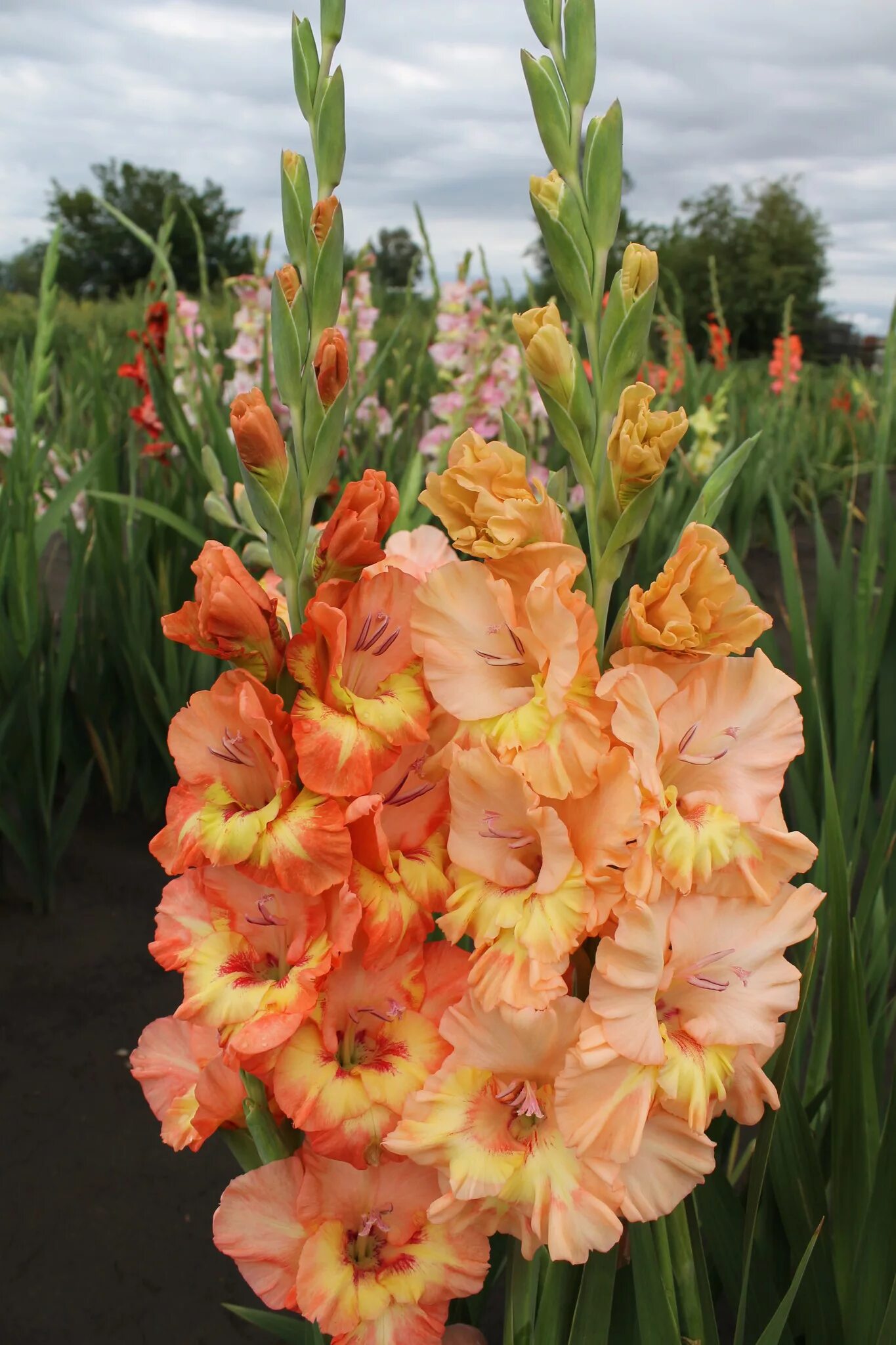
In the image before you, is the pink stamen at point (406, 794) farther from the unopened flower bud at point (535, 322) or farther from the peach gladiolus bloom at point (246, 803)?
the unopened flower bud at point (535, 322)

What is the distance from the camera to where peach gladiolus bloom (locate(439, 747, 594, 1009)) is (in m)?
0.56

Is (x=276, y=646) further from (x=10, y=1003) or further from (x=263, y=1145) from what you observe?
(x=10, y=1003)

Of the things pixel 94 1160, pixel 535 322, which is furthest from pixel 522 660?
pixel 94 1160

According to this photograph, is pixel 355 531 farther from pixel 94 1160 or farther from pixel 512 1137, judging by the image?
pixel 94 1160

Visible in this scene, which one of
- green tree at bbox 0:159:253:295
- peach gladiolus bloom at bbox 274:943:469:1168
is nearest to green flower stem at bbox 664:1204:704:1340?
peach gladiolus bloom at bbox 274:943:469:1168

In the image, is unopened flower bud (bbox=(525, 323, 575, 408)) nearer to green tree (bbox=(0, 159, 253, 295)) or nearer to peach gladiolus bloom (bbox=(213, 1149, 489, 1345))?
peach gladiolus bloom (bbox=(213, 1149, 489, 1345))

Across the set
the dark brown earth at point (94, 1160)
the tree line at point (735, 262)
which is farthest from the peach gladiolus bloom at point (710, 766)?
the tree line at point (735, 262)

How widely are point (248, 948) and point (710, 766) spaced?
12.4 inches

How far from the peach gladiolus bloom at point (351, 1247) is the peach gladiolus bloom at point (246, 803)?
8.4 inches

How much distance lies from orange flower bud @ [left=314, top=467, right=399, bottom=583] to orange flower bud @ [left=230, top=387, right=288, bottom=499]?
0.04m

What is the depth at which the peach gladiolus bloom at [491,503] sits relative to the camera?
591 mm

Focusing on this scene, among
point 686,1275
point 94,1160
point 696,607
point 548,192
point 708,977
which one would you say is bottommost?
point 94,1160

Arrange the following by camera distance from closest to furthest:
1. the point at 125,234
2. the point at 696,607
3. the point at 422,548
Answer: the point at 696,607 → the point at 422,548 → the point at 125,234

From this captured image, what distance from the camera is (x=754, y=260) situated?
20.5m
